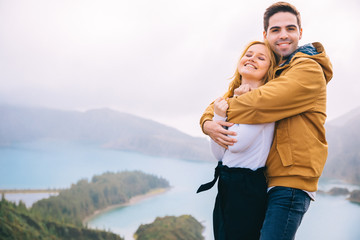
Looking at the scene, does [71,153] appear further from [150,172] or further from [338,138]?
[338,138]

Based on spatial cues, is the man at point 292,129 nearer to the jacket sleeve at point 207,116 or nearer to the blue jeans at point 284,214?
the blue jeans at point 284,214

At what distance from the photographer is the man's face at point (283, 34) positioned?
173 centimetres

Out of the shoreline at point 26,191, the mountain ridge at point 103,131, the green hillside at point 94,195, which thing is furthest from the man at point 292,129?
the mountain ridge at point 103,131

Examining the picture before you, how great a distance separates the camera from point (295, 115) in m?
1.53

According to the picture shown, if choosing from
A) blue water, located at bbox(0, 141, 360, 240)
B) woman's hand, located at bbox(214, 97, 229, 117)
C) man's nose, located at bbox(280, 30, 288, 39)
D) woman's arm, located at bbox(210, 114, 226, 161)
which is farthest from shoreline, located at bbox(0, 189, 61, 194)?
man's nose, located at bbox(280, 30, 288, 39)

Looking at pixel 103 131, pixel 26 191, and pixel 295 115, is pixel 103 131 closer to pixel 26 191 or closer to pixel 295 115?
pixel 26 191

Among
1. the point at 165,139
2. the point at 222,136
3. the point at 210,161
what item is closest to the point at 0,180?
the point at 165,139

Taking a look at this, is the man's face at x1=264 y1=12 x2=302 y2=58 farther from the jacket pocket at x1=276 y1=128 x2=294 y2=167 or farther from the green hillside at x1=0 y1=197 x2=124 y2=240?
the green hillside at x1=0 y1=197 x2=124 y2=240

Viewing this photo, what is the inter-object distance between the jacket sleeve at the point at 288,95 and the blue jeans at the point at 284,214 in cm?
37

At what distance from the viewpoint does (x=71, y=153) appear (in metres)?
9.02

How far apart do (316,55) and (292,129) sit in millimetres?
398

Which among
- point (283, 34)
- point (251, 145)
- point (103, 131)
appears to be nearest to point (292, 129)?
point (251, 145)

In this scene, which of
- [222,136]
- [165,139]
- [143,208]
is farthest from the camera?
[165,139]

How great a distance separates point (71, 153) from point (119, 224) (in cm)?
320
